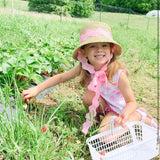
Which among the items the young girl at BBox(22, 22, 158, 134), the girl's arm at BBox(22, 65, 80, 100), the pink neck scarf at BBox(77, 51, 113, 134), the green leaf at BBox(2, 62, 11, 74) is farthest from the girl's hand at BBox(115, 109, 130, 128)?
the green leaf at BBox(2, 62, 11, 74)

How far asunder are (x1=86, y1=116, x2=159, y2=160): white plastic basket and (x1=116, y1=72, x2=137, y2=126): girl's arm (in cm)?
9

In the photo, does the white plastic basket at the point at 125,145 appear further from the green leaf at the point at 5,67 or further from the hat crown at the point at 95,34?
the green leaf at the point at 5,67

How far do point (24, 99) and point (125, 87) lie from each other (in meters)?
0.87

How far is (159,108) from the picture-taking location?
257 cm

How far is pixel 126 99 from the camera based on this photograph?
1.71 m

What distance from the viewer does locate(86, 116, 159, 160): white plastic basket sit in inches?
58.9

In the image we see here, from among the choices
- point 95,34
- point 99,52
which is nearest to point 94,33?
point 95,34

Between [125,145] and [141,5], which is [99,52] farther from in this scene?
[141,5]

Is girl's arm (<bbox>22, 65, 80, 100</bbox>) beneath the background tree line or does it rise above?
beneath

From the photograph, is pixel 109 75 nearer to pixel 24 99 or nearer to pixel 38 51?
pixel 24 99

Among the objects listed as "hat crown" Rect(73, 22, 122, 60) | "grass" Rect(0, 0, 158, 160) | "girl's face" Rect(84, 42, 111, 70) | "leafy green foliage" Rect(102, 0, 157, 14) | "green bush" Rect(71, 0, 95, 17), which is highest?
"leafy green foliage" Rect(102, 0, 157, 14)

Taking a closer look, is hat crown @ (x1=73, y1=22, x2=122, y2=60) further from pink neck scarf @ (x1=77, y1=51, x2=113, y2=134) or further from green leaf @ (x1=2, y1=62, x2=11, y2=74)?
green leaf @ (x1=2, y1=62, x2=11, y2=74)

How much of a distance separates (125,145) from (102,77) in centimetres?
64

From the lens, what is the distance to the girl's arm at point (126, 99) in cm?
154
